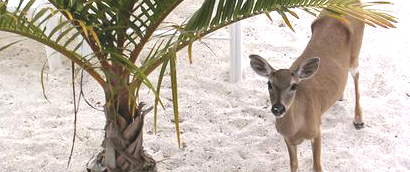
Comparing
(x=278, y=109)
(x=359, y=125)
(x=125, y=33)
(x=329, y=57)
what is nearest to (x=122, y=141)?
(x=125, y=33)

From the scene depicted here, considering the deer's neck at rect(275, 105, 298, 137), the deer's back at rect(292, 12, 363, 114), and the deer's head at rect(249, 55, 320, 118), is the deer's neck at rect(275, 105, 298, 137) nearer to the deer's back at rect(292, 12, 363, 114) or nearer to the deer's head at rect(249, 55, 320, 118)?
the deer's head at rect(249, 55, 320, 118)

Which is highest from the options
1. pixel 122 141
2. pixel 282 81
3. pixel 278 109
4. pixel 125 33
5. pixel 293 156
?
pixel 125 33

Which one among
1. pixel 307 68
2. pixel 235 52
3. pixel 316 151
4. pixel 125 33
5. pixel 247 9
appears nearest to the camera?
pixel 247 9

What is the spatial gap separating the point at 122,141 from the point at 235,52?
121cm

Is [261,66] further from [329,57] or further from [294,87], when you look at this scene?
[329,57]

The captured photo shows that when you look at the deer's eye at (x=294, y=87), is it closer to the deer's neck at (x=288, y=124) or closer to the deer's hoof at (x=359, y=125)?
the deer's neck at (x=288, y=124)

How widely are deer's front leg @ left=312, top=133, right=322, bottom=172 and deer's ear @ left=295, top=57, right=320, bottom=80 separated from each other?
13.7 inches

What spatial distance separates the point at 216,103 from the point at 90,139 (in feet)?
2.46

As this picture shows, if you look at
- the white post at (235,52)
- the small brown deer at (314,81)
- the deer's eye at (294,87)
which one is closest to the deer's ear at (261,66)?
the small brown deer at (314,81)

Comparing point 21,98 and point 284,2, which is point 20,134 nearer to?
point 21,98

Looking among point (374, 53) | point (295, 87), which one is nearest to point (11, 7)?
point (295, 87)

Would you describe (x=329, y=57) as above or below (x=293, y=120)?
above

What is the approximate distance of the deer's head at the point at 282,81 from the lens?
2.37 meters

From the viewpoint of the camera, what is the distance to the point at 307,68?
247 centimetres
